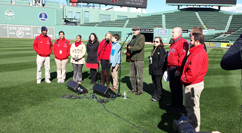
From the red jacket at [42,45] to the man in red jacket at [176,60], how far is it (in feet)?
15.8

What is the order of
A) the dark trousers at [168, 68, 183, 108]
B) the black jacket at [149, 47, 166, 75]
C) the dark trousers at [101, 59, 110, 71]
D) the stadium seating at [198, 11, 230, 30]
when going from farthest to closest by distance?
the stadium seating at [198, 11, 230, 30]
the dark trousers at [101, 59, 110, 71]
the black jacket at [149, 47, 166, 75]
the dark trousers at [168, 68, 183, 108]

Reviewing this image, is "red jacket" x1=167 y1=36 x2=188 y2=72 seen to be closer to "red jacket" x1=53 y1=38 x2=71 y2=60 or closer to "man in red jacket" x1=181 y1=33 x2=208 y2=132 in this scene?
"man in red jacket" x1=181 y1=33 x2=208 y2=132

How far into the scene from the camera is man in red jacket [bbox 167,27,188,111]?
4.43m

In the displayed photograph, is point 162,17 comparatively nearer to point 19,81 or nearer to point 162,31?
point 162,31

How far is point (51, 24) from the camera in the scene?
154ft

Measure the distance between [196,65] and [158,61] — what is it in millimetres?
2248

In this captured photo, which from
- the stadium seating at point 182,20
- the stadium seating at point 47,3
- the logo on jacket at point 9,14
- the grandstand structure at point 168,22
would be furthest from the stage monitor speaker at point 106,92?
the stadium seating at point 47,3

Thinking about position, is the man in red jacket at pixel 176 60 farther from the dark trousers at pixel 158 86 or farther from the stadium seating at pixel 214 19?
the stadium seating at pixel 214 19

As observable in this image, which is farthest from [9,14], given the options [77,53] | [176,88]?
[176,88]

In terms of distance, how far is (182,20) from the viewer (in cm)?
4531

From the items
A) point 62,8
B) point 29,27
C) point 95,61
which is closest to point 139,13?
point 62,8

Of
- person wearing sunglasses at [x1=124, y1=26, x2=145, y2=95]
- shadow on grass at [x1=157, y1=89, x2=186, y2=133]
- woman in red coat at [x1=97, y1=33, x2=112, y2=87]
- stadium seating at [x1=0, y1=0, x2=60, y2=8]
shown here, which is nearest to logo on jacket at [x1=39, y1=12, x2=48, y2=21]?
stadium seating at [x1=0, y1=0, x2=60, y2=8]

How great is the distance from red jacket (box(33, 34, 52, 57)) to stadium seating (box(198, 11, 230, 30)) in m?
42.0

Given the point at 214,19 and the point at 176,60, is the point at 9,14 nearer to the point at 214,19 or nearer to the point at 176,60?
the point at 214,19
